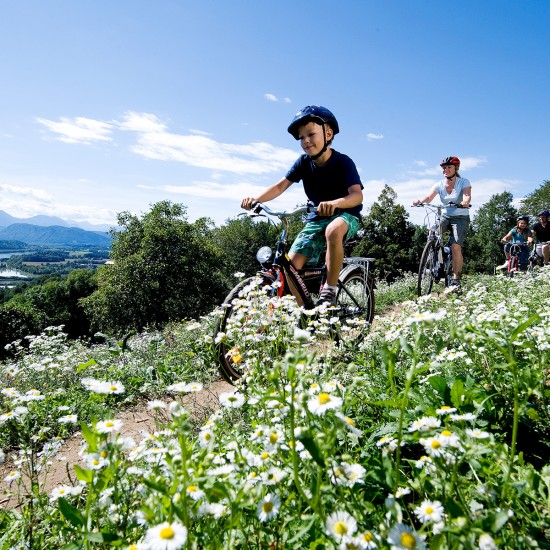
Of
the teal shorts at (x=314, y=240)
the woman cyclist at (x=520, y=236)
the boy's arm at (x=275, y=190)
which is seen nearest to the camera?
the teal shorts at (x=314, y=240)

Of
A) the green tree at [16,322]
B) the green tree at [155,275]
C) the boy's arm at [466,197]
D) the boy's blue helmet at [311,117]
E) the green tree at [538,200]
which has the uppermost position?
the green tree at [538,200]

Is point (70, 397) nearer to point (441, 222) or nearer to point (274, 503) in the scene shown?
point (274, 503)

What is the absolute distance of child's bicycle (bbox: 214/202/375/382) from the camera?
3807mm

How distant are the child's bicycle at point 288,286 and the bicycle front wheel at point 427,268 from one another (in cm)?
321

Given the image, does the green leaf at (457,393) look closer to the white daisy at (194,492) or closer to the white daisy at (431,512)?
the white daisy at (431,512)

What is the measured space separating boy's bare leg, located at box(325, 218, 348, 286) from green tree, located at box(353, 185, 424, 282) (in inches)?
1748

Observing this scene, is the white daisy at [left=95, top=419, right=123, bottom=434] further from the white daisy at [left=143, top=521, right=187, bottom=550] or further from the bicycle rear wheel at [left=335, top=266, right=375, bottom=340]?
the bicycle rear wheel at [left=335, top=266, right=375, bottom=340]

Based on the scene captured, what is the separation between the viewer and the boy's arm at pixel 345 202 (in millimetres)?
3598

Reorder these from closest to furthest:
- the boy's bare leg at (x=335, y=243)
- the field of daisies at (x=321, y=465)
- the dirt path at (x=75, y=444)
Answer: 1. the field of daisies at (x=321, y=465)
2. the dirt path at (x=75, y=444)
3. the boy's bare leg at (x=335, y=243)

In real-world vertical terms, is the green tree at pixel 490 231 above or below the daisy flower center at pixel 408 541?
above

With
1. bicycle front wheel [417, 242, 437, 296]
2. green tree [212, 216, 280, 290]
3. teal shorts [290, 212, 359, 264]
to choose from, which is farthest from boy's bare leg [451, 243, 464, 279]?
green tree [212, 216, 280, 290]

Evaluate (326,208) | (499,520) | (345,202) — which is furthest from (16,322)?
(499,520)

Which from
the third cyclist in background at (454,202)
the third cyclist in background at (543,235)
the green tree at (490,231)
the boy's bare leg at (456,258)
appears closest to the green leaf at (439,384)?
the third cyclist in background at (454,202)

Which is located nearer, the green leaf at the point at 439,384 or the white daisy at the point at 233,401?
the white daisy at the point at 233,401
